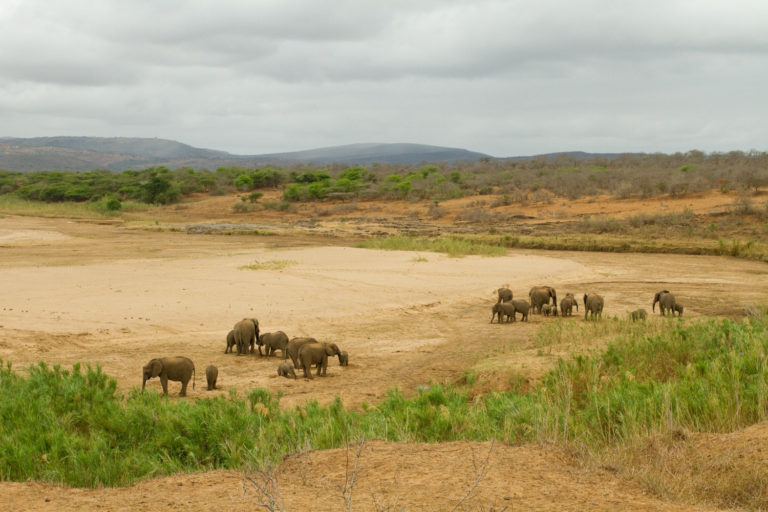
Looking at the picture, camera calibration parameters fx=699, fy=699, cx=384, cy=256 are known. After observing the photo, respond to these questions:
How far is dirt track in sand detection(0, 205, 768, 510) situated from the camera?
176 inches

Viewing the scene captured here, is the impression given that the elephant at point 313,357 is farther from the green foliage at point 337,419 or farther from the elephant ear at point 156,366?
the green foliage at point 337,419

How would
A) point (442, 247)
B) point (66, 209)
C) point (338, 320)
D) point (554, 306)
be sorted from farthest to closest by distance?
point (66, 209) < point (442, 247) < point (554, 306) < point (338, 320)

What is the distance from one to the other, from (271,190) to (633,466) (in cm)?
6593

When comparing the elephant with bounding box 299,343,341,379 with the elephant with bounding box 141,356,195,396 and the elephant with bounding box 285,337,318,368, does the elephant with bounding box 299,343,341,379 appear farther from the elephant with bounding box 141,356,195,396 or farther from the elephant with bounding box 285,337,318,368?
the elephant with bounding box 141,356,195,396

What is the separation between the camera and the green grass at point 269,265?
2478 cm

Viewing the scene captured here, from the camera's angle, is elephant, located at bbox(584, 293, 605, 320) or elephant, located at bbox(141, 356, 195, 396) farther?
elephant, located at bbox(584, 293, 605, 320)

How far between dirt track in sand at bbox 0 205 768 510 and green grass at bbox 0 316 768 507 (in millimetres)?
720

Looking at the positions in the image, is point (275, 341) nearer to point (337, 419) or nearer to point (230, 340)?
point (230, 340)

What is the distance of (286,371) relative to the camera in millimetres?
11914

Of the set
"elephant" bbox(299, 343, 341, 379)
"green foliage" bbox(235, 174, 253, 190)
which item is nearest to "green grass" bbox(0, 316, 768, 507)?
"elephant" bbox(299, 343, 341, 379)

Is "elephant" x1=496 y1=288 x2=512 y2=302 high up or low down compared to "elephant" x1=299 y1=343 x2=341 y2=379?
up

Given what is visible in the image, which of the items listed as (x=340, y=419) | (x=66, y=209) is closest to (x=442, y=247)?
(x=340, y=419)

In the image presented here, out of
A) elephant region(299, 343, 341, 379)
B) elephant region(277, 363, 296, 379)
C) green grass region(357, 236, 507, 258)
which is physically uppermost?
green grass region(357, 236, 507, 258)

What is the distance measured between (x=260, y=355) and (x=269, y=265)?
38.1 feet
